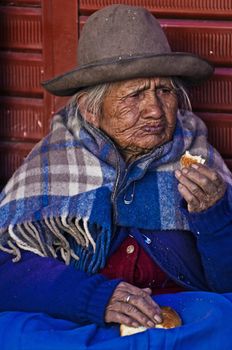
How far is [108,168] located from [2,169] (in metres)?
1.10

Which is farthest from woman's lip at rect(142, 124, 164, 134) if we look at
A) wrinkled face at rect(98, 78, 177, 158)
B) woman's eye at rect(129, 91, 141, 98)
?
woman's eye at rect(129, 91, 141, 98)

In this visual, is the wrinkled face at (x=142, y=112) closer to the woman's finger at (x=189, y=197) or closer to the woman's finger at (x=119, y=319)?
the woman's finger at (x=189, y=197)

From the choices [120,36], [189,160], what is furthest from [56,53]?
[189,160]

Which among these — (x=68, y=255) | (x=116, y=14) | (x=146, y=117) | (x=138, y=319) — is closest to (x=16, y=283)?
(x=68, y=255)

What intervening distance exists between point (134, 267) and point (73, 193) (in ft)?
1.25

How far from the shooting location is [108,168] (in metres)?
3.85

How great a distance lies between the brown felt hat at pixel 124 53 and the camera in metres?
3.71

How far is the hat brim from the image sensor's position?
370cm

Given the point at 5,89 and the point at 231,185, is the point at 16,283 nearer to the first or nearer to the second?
the point at 231,185

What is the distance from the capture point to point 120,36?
149 inches

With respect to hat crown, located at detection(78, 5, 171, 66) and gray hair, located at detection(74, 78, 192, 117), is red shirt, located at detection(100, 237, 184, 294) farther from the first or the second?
hat crown, located at detection(78, 5, 171, 66)

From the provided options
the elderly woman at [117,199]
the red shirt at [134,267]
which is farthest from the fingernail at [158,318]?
the red shirt at [134,267]

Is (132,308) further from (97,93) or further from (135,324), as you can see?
(97,93)

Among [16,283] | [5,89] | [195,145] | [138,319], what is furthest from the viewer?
[5,89]
